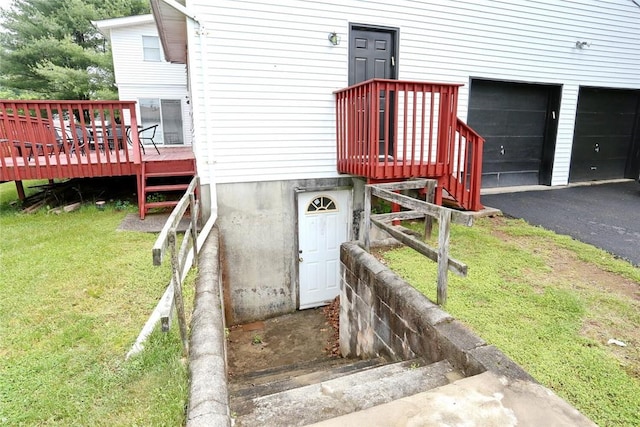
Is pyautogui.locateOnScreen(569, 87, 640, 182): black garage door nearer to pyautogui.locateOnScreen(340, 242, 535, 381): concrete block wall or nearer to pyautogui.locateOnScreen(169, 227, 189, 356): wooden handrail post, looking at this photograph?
pyautogui.locateOnScreen(340, 242, 535, 381): concrete block wall

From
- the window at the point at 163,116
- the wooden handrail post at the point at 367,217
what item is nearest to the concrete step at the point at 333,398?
the wooden handrail post at the point at 367,217

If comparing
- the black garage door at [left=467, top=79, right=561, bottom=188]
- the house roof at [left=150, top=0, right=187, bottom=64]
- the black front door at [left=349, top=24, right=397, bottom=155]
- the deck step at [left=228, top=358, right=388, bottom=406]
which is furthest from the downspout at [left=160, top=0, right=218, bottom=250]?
the black garage door at [left=467, top=79, right=561, bottom=188]

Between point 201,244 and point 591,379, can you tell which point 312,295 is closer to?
point 201,244

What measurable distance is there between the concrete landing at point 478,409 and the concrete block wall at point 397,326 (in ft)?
0.50

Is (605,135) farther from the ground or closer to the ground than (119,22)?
closer to the ground

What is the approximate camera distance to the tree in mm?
15859

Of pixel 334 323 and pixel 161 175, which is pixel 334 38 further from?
pixel 334 323

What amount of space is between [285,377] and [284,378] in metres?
0.08

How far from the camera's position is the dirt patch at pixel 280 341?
5.12 m

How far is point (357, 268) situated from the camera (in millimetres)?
4305

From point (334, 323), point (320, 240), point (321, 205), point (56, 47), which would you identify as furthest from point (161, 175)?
point (56, 47)

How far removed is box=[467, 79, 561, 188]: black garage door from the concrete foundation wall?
336cm

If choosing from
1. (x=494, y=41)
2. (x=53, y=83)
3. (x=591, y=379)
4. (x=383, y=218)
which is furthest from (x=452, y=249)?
(x=53, y=83)

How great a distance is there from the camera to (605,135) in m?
8.51
